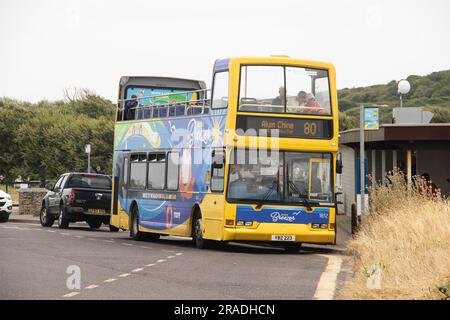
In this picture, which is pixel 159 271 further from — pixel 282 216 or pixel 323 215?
pixel 323 215

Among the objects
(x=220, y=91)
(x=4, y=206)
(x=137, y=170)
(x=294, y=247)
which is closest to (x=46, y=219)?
(x=4, y=206)

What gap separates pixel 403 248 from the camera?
61.2ft

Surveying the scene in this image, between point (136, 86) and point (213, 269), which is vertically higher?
point (136, 86)

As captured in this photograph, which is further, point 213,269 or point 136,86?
point 136,86

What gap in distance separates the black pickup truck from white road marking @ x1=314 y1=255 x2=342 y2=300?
1417 centimetres

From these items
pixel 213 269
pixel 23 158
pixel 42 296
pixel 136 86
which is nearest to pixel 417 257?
pixel 213 269

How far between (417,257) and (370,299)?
441 cm

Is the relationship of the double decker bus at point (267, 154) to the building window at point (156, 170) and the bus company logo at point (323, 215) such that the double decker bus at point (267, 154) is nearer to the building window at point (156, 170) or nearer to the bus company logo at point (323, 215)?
the bus company logo at point (323, 215)

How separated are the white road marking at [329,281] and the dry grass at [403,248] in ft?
0.73

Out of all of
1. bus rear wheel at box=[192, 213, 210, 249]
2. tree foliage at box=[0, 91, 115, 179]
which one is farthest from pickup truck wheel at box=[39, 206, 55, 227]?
tree foliage at box=[0, 91, 115, 179]

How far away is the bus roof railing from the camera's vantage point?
2614cm

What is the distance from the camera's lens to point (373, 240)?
2106 cm

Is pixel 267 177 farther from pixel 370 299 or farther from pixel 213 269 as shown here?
pixel 370 299

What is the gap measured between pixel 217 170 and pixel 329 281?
316 inches
